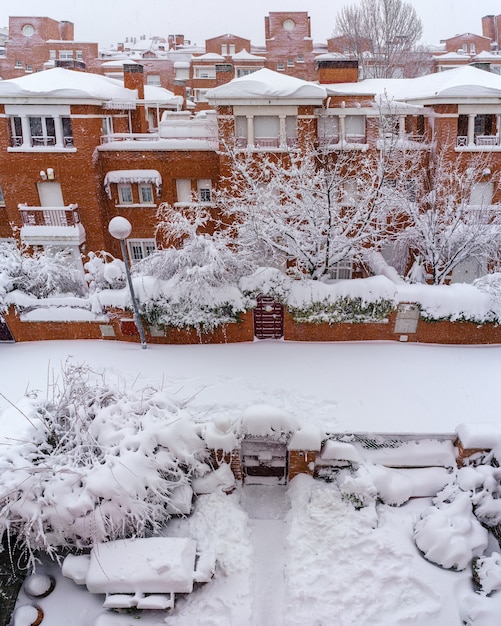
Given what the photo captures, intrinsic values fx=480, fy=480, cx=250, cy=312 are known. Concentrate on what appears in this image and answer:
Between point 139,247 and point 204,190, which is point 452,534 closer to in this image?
point 204,190

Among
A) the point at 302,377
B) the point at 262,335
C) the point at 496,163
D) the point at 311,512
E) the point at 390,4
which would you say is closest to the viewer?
the point at 311,512

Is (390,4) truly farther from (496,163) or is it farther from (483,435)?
(483,435)

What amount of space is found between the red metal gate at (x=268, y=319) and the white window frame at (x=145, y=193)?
9893mm

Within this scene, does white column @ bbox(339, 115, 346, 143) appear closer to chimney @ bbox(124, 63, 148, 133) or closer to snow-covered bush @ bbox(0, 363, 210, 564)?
chimney @ bbox(124, 63, 148, 133)

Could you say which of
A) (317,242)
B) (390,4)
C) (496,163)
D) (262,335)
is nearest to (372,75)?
(390,4)

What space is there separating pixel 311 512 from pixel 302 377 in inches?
149

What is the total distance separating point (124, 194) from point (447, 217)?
44.6 feet

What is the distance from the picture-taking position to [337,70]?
74.7ft

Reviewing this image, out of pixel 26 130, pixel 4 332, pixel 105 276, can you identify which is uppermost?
pixel 26 130

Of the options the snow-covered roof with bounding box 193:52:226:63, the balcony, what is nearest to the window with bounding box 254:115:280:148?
the balcony

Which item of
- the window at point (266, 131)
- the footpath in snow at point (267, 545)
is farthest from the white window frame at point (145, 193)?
the footpath in snow at point (267, 545)

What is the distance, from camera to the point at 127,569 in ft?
26.9

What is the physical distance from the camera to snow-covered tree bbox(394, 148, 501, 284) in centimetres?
1648

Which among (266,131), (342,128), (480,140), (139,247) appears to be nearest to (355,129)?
(342,128)
